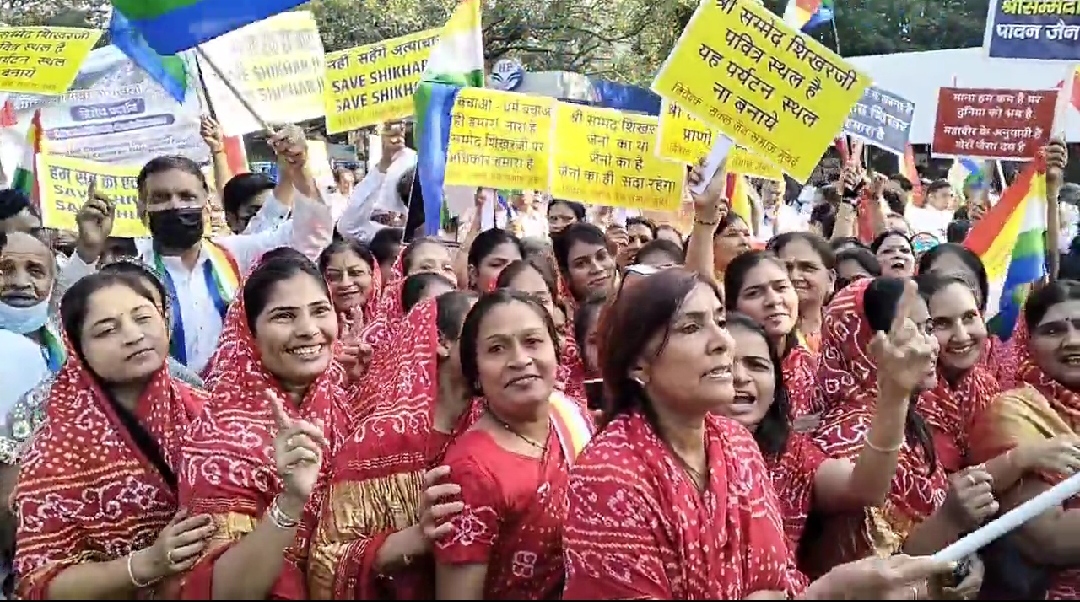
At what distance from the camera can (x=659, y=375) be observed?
7.45 ft

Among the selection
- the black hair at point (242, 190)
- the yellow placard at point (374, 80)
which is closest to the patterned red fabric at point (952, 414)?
the black hair at point (242, 190)

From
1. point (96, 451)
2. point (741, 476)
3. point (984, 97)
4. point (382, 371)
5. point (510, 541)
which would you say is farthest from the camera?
point (984, 97)

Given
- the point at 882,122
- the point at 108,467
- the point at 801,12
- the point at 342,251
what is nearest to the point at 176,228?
the point at 342,251

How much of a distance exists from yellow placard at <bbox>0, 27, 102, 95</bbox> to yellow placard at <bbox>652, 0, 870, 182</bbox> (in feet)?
11.0

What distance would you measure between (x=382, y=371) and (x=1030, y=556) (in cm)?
177

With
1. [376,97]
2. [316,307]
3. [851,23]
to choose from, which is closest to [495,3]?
[851,23]

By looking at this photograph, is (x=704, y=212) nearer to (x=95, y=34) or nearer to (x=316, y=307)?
(x=316, y=307)

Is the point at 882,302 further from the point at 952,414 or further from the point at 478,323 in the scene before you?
the point at 478,323

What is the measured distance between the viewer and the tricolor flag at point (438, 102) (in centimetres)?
581

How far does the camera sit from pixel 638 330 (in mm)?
2295

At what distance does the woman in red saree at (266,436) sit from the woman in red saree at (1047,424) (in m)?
1.68

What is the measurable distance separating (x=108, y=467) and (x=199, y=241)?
1.96m

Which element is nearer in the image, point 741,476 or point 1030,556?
point 741,476

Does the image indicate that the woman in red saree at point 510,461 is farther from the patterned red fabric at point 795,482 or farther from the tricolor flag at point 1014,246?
the tricolor flag at point 1014,246
